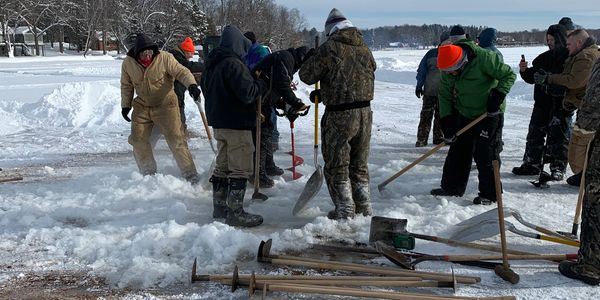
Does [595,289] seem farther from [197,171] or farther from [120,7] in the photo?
[120,7]

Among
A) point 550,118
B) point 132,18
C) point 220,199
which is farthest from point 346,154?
point 132,18

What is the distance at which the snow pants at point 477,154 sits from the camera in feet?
18.3

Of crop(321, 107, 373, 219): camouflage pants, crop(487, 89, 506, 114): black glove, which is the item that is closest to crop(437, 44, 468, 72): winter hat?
crop(487, 89, 506, 114): black glove

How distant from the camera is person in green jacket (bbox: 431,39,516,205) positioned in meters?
5.38

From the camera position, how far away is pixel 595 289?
361cm

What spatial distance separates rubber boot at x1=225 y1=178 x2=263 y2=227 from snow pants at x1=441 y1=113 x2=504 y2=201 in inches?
88.8

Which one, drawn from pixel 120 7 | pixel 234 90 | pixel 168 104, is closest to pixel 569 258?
pixel 234 90

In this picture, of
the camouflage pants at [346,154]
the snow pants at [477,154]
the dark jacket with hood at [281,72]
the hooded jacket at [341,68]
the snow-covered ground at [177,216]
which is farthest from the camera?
the dark jacket with hood at [281,72]

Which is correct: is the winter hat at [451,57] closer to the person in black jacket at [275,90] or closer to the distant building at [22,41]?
the person in black jacket at [275,90]

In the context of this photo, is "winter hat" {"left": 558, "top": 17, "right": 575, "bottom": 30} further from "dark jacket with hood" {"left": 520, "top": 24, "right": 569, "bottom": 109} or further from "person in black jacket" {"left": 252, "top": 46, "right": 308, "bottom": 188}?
"person in black jacket" {"left": 252, "top": 46, "right": 308, "bottom": 188}

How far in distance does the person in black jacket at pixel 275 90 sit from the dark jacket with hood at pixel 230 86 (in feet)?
2.03

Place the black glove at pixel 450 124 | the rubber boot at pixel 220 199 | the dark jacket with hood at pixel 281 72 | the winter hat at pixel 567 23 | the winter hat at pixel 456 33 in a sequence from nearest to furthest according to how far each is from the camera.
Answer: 1. the rubber boot at pixel 220 199
2. the dark jacket with hood at pixel 281 72
3. the black glove at pixel 450 124
4. the winter hat at pixel 567 23
5. the winter hat at pixel 456 33

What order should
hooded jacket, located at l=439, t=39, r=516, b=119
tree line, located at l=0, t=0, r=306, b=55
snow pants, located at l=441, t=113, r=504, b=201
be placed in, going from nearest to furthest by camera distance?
hooded jacket, located at l=439, t=39, r=516, b=119
snow pants, located at l=441, t=113, r=504, b=201
tree line, located at l=0, t=0, r=306, b=55

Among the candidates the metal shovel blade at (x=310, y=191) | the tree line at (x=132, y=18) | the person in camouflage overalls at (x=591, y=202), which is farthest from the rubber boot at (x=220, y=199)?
the tree line at (x=132, y=18)
